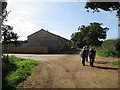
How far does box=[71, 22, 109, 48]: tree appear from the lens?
6494 centimetres

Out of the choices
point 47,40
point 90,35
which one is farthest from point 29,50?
point 90,35

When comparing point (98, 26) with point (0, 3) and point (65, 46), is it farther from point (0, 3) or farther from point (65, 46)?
point (0, 3)

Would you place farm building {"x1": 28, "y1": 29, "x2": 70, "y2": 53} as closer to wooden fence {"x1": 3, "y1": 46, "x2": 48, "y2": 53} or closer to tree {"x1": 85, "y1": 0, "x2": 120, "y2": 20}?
wooden fence {"x1": 3, "y1": 46, "x2": 48, "y2": 53}

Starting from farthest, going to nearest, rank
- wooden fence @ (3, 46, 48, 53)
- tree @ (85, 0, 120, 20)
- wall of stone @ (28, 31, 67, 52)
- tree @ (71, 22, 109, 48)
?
tree @ (71, 22, 109, 48)
wall of stone @ (28, 31, 67, 52)
wooden fence @ (3, 46, 48, 53)
tree @ (85, 0, 120, 20)

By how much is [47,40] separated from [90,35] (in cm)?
2225

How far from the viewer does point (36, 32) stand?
166 feet

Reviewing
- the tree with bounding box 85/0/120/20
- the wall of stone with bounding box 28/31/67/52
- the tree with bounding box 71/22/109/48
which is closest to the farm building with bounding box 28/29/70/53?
the wall of stone with bounding box 28/31/67/52

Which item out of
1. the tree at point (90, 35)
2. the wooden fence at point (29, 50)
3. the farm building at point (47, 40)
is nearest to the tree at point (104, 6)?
the wooden fence at point (29, 50)

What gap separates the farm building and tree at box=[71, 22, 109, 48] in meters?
17.6

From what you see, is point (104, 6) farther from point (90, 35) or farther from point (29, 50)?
point (90, 35)

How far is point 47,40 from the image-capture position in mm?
49375

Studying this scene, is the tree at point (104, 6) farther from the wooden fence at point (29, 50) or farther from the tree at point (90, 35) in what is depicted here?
the tree at point (90, 35)

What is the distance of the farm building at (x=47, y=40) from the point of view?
4872cm

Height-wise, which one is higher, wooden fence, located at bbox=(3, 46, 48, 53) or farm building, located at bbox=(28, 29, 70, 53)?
farm building, located at bbox=(28, 29, 70, 53)
